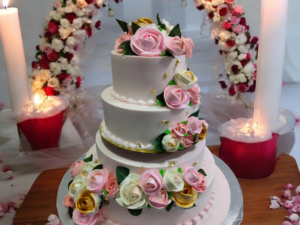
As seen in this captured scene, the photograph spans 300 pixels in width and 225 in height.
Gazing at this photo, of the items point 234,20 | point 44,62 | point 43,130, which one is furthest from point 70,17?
point 234,20

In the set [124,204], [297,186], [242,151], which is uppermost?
[124,204]

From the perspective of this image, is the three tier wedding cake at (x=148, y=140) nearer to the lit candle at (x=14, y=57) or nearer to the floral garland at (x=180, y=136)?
the floral garland at (x=180, y=136)

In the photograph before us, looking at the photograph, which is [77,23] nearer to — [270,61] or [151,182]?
[270,61]

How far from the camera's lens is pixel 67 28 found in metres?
1.98

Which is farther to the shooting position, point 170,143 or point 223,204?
point 223,204

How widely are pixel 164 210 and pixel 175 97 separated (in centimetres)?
43

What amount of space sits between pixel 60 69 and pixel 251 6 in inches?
60.5

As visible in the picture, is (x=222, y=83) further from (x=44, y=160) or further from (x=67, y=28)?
(x=44, y=160)

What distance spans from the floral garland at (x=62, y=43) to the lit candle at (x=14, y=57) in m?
0.16

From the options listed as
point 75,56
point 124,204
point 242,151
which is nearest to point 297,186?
point 242,151

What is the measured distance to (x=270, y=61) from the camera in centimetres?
159

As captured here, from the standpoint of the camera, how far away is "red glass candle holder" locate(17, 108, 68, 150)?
1.96m

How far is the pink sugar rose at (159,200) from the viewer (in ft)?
3.50

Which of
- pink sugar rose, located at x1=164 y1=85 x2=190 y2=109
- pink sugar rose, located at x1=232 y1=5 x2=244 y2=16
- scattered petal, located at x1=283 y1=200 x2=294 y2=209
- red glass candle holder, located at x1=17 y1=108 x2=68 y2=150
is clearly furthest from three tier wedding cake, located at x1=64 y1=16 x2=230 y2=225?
pink sugar rose, located at x1=232 y1=5 x2=244 y2=16
